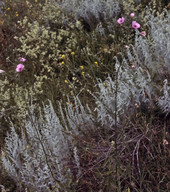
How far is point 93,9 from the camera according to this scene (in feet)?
10.6

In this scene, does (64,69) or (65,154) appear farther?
(64,69)

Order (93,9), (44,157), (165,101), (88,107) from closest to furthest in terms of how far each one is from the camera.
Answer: (44,157) → (165,101) → (88,107) → (93,9)

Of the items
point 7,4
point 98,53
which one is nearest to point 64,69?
point 98,53

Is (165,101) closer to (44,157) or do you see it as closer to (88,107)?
(88,107)

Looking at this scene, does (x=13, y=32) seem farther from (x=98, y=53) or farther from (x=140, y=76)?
(x=140, y=76)

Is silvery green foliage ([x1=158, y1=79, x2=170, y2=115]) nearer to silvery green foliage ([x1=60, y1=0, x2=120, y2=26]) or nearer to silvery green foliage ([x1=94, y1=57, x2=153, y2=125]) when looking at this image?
silvery green foliage ([x1=94, y1=57, x2=153, y2=125])

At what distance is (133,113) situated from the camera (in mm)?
1802

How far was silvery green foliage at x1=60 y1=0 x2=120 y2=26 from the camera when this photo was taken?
3.26m

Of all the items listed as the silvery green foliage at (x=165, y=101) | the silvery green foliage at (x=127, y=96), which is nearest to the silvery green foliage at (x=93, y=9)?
the silvery green foliage at (x=127, y=96)

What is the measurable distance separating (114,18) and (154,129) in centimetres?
198

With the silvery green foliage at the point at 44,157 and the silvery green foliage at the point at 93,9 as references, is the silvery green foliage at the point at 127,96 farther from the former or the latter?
the silvery green foliage at the point at 93,9

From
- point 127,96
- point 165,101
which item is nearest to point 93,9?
point 127,96

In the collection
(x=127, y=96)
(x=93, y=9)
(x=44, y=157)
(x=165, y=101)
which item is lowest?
(x=44, y=157)

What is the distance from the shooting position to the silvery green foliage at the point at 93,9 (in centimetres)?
326
